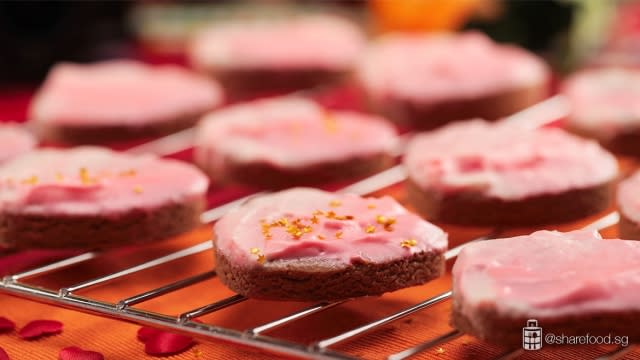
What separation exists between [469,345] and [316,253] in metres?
0.27

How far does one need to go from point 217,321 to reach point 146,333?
4.9 inches

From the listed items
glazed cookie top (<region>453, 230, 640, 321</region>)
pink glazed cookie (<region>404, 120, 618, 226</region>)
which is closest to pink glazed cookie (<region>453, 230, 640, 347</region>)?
glazed cookie top (<region>453, 230, 640, 321</region>)

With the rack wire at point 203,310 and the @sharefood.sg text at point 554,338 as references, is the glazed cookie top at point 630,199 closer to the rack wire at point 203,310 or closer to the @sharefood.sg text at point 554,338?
the rack wire at point 203,310

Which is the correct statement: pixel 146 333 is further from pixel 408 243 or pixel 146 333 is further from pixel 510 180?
pixel 510 180

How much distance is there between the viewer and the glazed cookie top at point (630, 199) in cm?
189

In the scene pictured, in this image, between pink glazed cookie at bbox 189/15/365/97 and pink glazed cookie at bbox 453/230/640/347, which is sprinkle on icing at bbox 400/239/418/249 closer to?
pink glazed cookie at bbox 453/230/640/347

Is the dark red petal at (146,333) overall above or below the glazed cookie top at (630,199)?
below

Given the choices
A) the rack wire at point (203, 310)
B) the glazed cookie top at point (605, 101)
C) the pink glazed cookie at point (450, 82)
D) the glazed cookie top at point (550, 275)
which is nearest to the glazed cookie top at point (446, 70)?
the pink glazed cookie at point (450, 82)

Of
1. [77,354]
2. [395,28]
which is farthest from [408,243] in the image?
[395,28]

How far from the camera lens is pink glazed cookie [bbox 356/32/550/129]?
2.74m

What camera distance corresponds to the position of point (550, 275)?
155 cm

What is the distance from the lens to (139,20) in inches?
154

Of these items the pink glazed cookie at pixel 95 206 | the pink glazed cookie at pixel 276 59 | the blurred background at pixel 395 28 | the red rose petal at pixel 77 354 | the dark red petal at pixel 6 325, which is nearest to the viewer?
the red rose petal at pixel 77 354

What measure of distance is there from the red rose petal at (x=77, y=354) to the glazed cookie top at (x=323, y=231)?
25 centimetres
